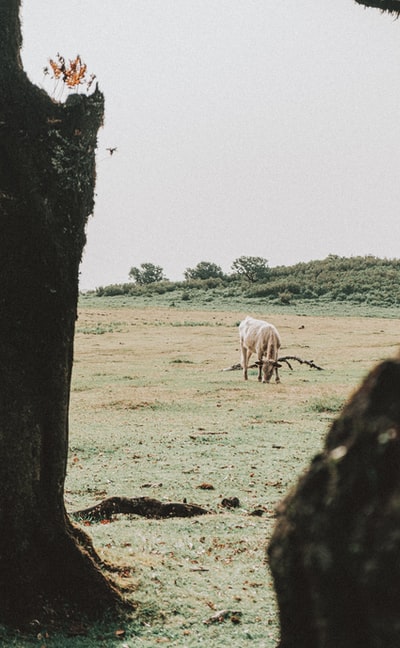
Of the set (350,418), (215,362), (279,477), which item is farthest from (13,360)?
(215,362)

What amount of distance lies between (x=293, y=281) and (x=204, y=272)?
20996mm

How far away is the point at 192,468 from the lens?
12195mm

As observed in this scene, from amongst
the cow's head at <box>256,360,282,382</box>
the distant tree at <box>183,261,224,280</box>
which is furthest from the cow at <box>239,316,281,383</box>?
the distant tree at <box>183,261,224,280</box>

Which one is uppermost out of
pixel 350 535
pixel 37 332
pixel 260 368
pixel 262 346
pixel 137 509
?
pixel 37 332

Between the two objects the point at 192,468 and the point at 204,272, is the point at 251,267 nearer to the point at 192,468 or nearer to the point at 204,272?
the point at 204,272

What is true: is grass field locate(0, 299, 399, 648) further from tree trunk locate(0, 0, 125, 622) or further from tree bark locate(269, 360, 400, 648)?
tree bark locate(269, 360, 400, 648)

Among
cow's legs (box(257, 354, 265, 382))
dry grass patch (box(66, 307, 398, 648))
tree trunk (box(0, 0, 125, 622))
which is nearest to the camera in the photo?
tree trunk (box(0, 0, 125, 622))

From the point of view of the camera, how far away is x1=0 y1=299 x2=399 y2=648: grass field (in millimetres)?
5594

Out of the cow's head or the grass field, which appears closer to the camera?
the grass field

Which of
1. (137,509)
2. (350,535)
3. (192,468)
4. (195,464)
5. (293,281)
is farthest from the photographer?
(293,281)

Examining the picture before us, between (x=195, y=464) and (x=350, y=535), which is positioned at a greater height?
(x=350, y=535)

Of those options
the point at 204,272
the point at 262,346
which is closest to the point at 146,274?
the point at 204,272

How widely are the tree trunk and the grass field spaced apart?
0.46m

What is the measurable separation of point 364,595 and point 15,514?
396cm
